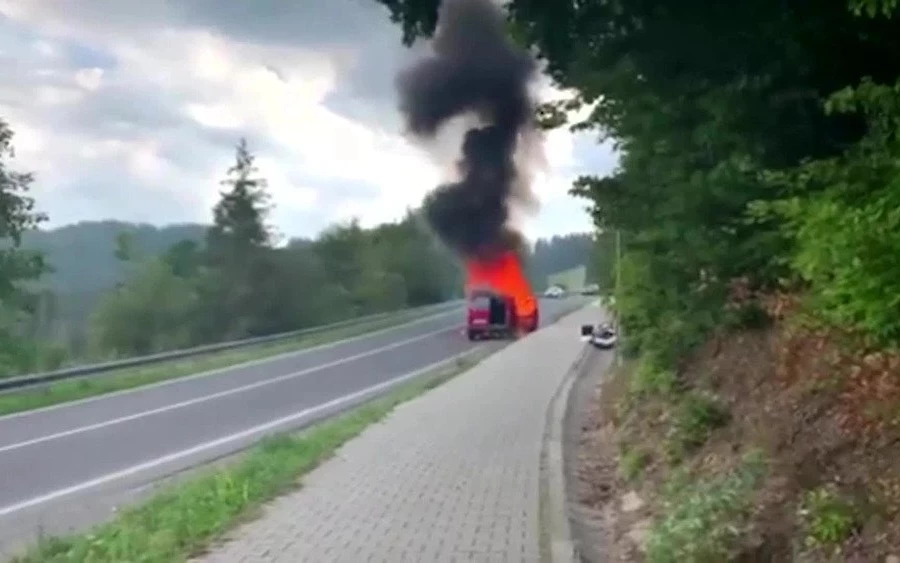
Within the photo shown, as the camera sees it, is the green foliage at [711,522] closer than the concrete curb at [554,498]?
Yes

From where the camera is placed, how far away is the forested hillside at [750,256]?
21.5ft

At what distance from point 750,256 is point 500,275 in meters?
25.5

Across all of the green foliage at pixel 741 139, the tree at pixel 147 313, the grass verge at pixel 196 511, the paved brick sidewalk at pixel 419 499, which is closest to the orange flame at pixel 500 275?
the paved brick sidewalk at pixel 419 499

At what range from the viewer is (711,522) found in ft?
23.2

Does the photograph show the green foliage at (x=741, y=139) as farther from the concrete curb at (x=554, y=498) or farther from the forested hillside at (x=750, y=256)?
the concrete curb at (x=554, y=498)

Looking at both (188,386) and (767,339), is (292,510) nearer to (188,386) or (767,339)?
(767,339)

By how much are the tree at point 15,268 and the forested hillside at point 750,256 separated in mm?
25981

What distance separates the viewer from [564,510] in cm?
1076

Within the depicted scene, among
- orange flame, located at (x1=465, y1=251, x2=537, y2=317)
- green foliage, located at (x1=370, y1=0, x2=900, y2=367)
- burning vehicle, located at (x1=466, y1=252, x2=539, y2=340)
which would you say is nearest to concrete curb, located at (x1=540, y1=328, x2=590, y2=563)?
green foliage, located at (x1=370, y1=0, x2=900, y2=367)

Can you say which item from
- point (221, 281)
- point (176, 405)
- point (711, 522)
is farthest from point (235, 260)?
point (711, 522)

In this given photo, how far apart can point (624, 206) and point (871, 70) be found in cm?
601

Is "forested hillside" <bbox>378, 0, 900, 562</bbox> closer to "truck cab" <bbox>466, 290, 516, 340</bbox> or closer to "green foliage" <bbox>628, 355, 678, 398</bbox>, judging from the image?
"green foliage" <bbox>628, 355, 678, 398</bbox>

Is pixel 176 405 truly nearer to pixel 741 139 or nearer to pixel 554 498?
pixel 554 498

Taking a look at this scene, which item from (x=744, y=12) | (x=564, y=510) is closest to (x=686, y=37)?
(x=744, y=12)
